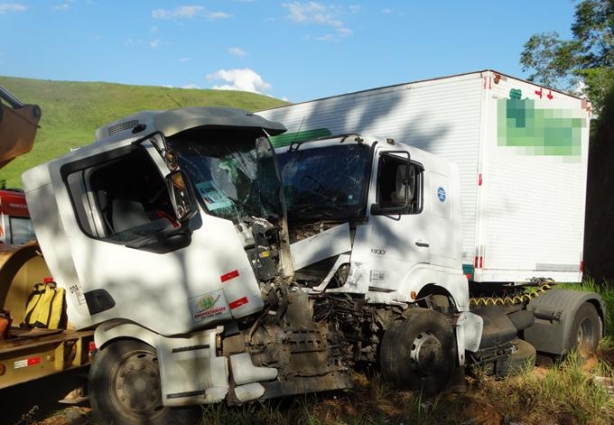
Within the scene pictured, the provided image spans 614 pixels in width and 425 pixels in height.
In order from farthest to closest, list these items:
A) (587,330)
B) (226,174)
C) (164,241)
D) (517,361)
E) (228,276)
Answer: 1. (587,330)
2. (517,361)
3. (226,174)
4. (228,276)
5. (164,241)

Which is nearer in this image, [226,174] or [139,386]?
[139,386]

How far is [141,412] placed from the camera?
499cm

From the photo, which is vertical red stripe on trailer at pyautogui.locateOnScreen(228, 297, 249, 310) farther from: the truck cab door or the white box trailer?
the white box trailer

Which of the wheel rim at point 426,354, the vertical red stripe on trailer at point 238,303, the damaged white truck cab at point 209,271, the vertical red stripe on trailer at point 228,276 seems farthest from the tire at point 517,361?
the vertical red stripe on trailer at point 228,276

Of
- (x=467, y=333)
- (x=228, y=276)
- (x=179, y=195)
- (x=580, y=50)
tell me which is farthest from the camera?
(x=580, y=50)

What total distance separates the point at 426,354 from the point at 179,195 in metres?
3.29

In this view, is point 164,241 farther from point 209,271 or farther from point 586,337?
point 586,337

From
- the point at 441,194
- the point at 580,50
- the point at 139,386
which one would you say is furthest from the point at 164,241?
the point at 580,50

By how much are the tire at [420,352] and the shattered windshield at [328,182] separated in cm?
129

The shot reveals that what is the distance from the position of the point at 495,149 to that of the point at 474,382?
9.57 feet

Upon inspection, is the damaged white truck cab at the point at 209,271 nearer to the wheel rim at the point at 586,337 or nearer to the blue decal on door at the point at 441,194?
the blue decal on door at the point at 441,194

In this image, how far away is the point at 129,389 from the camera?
5035 millimetres

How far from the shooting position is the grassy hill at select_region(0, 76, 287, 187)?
61.2 feet

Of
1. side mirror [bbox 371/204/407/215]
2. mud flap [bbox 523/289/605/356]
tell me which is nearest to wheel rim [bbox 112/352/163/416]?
side mirror [bbox 371/204/407/215]
